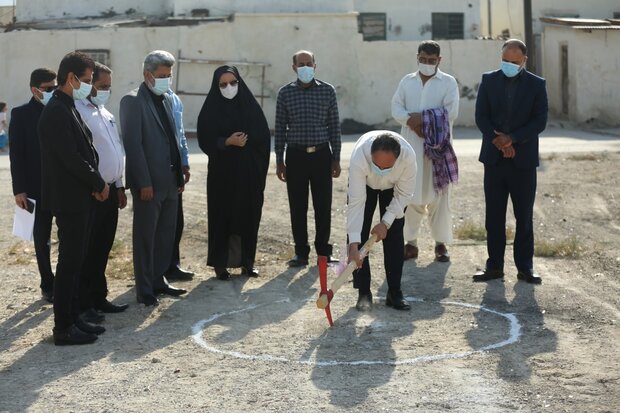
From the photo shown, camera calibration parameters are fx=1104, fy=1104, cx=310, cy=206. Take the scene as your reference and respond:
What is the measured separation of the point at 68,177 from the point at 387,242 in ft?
7.94

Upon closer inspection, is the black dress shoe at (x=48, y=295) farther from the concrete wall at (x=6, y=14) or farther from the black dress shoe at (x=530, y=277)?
the concrete wall at (x=6, y=14)

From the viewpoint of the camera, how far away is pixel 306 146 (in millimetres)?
10008

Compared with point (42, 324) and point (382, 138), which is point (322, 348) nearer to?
point (382, 138)

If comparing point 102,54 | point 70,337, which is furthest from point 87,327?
point 102,54

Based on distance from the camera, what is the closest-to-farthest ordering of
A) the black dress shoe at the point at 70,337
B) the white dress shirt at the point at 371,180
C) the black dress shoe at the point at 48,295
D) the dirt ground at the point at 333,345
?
the dirt ground at the point at 333,345
the black dress shoe at the point at 70,337
the white dress shirt at the point at 371,180
the black dress shoe at the point at 48,295

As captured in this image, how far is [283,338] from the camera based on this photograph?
298 inches

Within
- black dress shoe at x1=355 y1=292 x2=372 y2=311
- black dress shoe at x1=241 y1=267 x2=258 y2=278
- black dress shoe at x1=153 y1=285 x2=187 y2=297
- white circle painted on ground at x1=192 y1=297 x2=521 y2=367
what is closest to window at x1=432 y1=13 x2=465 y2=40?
black dress shoe at x1=241 y1=267 x2=258 y2=278

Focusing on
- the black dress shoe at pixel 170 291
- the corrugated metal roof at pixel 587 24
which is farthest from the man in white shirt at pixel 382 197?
the corrugated metal roof at pixel 587 24

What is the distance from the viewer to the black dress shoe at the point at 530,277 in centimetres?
911

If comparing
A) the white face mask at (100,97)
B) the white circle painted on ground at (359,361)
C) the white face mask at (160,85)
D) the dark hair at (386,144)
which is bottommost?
the white circle painted on ground at (359,361)

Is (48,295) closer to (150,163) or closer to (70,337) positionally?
(150,163)

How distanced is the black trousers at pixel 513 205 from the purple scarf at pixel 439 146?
0.57 metres

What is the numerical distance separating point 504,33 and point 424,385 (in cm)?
3211

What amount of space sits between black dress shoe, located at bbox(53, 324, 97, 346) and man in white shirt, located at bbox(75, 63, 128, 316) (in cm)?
62
